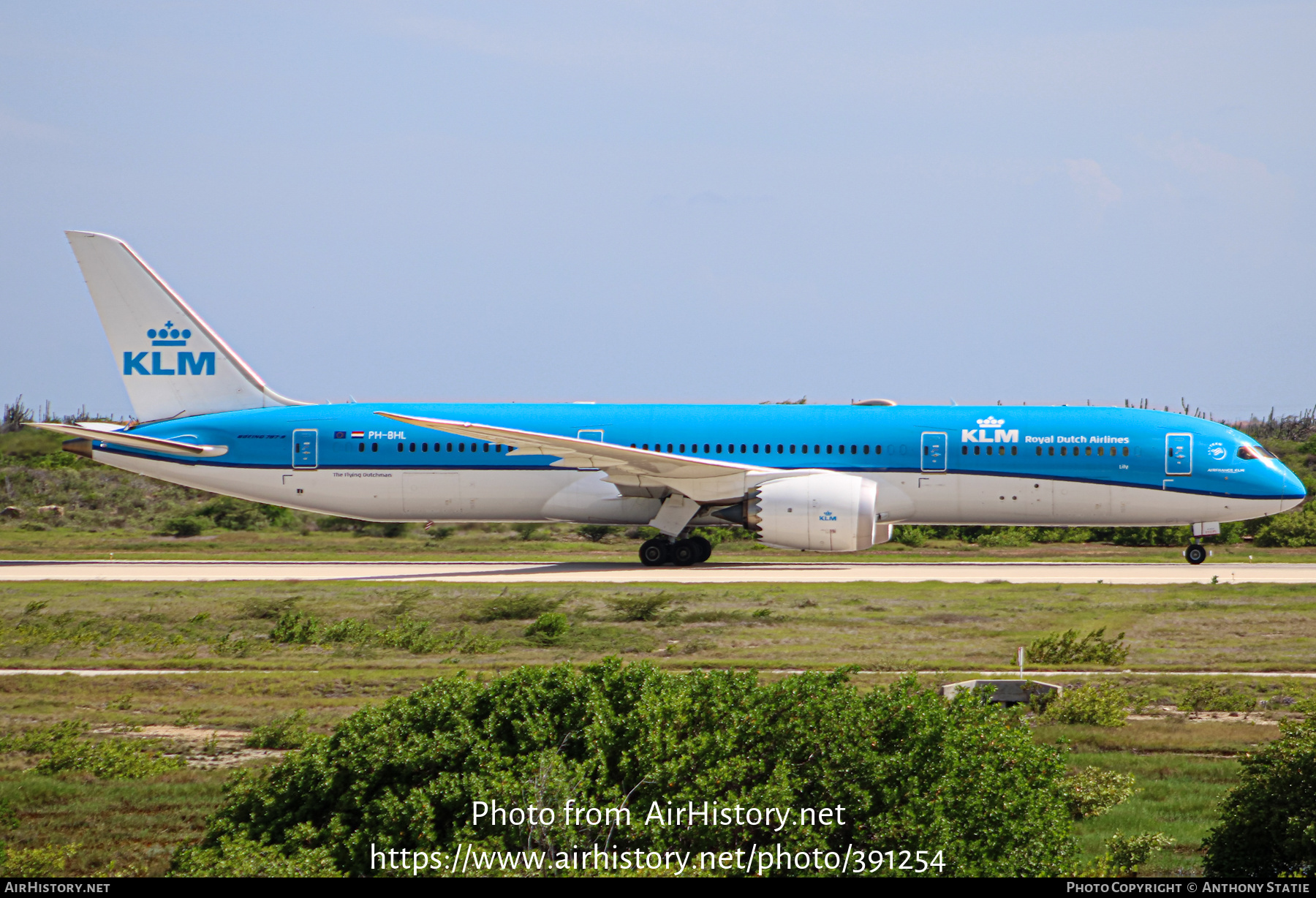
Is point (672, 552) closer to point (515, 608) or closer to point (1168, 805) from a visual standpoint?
point (515, 608)

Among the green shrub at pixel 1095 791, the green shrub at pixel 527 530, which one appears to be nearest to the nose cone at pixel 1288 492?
the green shrub at pixel 1095 791

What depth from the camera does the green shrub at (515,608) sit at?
20312mm

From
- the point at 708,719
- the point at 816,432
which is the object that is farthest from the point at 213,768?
the point at 816,432

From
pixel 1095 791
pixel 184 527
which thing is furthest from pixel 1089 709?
pixel 184 527

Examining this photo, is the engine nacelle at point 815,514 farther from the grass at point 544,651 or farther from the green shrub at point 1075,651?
the green shrub at point 1075,651

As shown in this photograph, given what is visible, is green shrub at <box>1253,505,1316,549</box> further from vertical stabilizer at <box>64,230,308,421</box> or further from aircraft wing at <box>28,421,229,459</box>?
aircraft wing at <box>28,421,229,459</box>

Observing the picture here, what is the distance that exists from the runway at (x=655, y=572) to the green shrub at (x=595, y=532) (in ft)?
34.9

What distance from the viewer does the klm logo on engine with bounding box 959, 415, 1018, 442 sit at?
91.1 ft

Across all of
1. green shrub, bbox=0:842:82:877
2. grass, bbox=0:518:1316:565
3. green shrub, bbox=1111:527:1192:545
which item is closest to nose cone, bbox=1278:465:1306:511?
grass, bbox=0:518:1316:565

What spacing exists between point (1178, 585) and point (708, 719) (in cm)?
1947

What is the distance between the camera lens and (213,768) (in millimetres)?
10820

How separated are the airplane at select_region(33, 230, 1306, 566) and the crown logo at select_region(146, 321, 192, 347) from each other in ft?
0.26

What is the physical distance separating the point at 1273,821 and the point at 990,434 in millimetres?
20963

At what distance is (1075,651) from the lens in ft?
53.6
